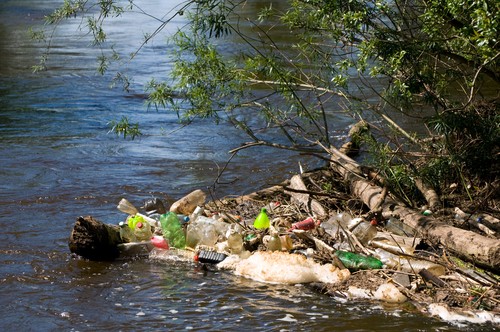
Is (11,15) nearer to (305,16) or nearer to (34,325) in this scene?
(305,16)

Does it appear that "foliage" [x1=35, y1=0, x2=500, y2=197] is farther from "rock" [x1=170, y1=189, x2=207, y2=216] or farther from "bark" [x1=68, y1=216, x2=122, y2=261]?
"bark" [x1=68, y1=216, x2=122, y2=261]

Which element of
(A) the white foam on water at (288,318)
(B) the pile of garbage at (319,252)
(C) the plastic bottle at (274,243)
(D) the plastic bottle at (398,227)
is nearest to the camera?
(A) the white foam on water at (288,318)

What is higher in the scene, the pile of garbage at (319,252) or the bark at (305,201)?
the bark at (305,201)

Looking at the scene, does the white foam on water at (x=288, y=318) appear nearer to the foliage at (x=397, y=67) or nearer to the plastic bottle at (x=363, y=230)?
the plastic bottle at (x=363, y=230)

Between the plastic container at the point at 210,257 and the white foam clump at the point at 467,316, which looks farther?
the plastic container at the point at 210,257

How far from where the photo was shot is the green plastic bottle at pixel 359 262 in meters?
5.98

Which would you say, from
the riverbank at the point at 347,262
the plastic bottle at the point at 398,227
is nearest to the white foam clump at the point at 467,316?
the riverbank at the point at 347,262

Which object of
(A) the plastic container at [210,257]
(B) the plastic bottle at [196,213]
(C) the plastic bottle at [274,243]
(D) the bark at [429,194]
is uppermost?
(D) the bark at [429,194]

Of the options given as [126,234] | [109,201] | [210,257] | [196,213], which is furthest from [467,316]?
[109,201]

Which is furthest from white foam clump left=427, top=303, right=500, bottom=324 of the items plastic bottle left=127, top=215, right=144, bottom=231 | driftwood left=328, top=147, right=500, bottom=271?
plastic bottle left=127, top=215, right=144, bottom=231

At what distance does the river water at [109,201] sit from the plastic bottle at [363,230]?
837 mm

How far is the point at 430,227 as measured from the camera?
637 centimetres

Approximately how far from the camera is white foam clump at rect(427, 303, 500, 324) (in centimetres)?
524

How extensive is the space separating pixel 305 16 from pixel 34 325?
12.9 feet
